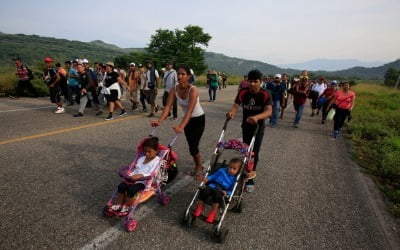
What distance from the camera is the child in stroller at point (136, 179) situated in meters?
3.19

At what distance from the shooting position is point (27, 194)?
3.66 metres

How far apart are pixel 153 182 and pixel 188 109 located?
4.28 feet

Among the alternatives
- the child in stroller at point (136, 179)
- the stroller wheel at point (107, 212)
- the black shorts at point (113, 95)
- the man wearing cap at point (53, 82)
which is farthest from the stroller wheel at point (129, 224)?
the man wearing cap at point (53, 82)

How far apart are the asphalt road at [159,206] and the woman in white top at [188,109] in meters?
0.72

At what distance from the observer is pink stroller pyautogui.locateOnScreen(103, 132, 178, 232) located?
307 cm

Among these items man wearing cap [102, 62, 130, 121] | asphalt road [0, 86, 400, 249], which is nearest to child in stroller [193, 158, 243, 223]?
asphalt road [0, 86, 400, 249]

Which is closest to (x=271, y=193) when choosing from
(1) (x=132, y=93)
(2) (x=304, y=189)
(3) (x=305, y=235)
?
(2) (x=304, y=189)

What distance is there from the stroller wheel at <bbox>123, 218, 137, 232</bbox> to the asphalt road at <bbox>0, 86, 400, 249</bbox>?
0.21 ft

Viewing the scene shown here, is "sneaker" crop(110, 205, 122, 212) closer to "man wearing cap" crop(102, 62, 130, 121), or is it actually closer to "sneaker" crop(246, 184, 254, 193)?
"sneaker" crop(246, 184, 254, 193)

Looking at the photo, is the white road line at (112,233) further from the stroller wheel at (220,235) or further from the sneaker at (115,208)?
the stroller wheel at (220,235)

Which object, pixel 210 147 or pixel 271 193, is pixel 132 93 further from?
pixel 271 193

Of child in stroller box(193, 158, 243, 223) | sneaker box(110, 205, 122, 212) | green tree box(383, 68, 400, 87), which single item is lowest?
sneaker box(110, 205, 122, 212)

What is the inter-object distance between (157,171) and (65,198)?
149cm

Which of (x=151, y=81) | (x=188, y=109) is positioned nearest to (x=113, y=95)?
(x=151, y=81)
